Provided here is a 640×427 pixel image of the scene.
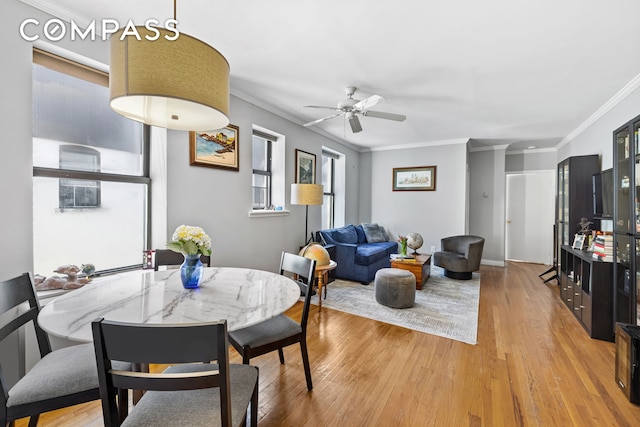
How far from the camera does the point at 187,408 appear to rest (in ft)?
3.57

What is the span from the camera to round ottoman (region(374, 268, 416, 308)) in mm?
3373

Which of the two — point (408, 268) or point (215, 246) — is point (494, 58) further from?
point (215, 246)

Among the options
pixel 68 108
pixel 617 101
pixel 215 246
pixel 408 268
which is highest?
pixel 617 101

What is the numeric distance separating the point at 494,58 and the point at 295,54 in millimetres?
1708

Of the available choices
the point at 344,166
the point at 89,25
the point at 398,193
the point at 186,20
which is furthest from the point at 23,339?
the point at 398,193

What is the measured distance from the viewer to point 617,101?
10.4 feet

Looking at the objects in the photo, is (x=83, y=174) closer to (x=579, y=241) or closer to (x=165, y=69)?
(x=165, y=69)

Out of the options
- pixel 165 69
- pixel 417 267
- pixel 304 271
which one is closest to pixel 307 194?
pixel 304 271

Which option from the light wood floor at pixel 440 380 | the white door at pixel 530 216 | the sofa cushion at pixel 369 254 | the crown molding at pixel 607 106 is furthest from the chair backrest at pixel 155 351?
the white door at pixel 530 216

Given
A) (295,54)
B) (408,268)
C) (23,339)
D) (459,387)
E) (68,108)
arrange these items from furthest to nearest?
(408,268) < (295,54) < (68,108) < (459,387) < (23,339)

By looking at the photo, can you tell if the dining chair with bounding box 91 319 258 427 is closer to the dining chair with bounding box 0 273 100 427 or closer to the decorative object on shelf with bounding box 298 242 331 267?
the dining chair with bounding box 0 273 100 427

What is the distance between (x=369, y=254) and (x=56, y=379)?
3.73 meters

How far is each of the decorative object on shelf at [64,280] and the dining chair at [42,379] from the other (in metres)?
0.52

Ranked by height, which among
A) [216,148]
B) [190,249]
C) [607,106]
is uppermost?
[607,106]
